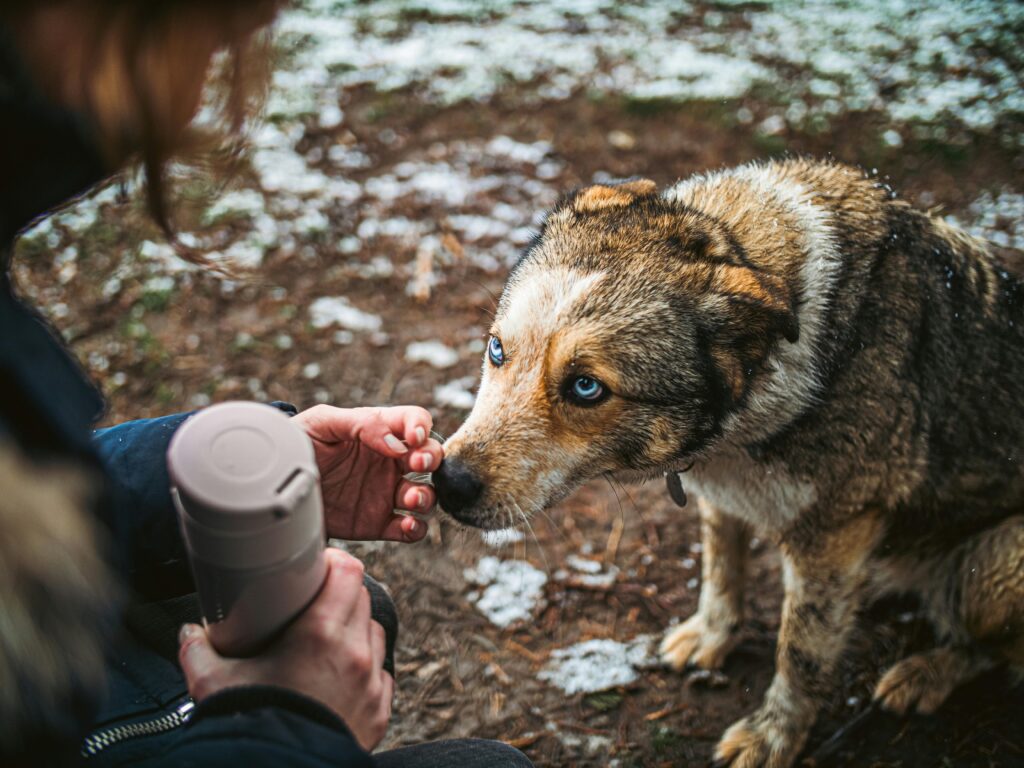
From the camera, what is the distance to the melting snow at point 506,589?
385cm

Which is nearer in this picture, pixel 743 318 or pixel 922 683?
pixel 743 318

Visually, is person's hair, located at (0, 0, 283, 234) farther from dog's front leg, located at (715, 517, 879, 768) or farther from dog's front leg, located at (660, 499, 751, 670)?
dog's front leg, located at (660, 499, 751, 670)

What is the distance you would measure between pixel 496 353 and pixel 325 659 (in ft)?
4.79

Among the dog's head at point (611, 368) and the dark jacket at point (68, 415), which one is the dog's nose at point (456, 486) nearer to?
the dog's head at point (611, 368)

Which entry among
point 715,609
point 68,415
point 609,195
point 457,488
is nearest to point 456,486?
Result: point 457,488

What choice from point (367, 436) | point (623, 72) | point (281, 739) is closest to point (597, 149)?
point (623, 72)

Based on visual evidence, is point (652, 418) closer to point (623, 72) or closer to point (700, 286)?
point (700, 286)

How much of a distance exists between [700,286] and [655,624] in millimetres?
1954

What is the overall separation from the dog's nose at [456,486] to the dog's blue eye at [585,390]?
443mm

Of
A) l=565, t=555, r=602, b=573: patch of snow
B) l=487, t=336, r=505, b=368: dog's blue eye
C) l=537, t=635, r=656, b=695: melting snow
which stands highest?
l=487, t=336, r=505, b=368: dog's blue eye

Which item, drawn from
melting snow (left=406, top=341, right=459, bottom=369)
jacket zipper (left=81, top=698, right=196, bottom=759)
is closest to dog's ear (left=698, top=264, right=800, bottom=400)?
jacket zipper (left=81, top=698, right=196, bottom=759)

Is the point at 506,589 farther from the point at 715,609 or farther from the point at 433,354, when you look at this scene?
the point at 433,354

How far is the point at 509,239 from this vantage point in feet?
19.8

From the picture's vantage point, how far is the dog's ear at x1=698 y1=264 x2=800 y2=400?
2592 mm
